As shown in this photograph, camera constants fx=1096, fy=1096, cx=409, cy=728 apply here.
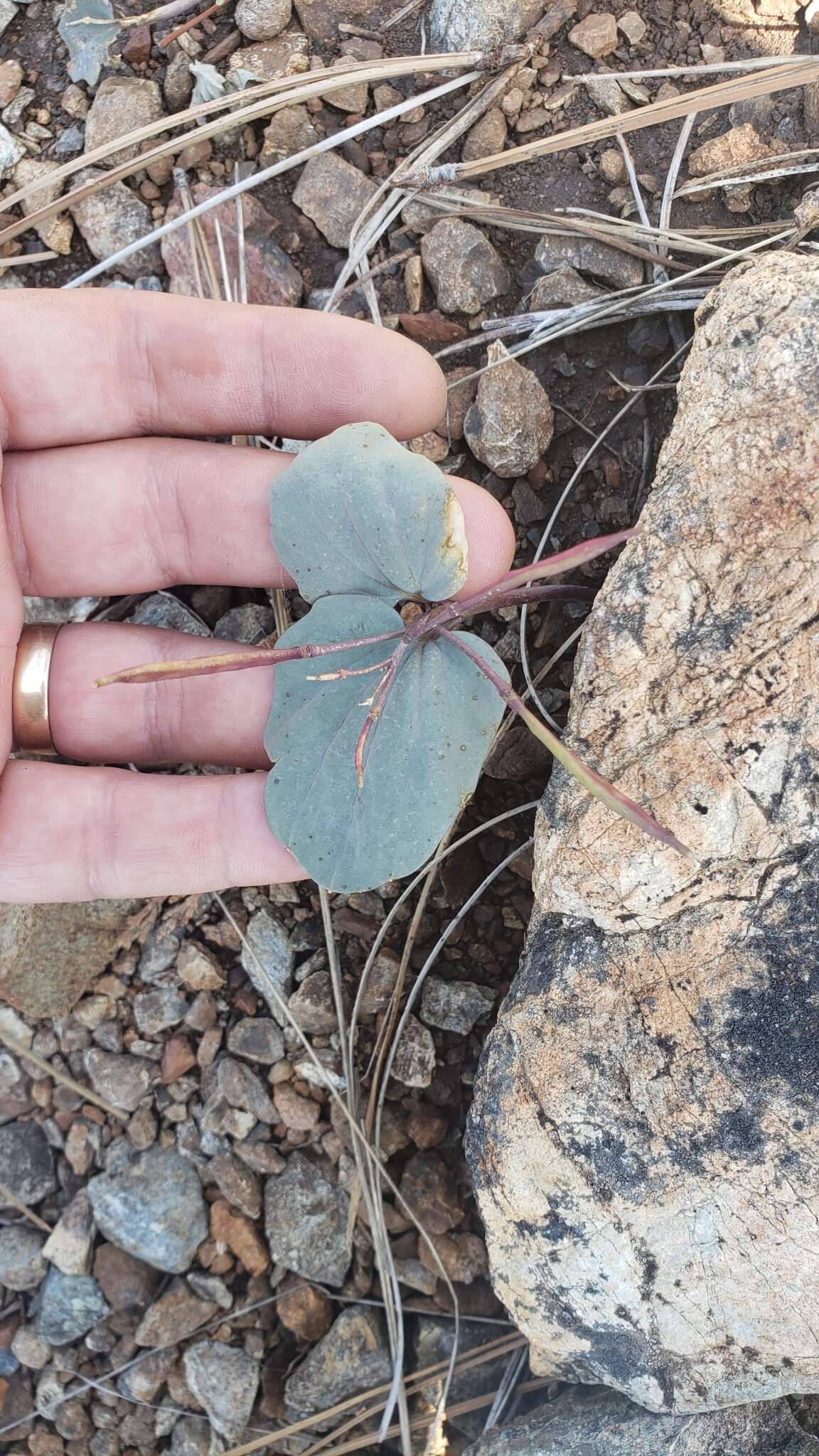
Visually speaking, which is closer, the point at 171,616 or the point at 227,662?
the point at 227,662

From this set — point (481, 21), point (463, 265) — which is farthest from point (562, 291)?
point (481, 21)

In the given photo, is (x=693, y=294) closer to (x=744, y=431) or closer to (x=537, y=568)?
(x=744, y=431)

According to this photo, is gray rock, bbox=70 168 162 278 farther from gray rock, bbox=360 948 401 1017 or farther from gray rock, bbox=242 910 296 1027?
gray rock, bbox=360 948 401 1017

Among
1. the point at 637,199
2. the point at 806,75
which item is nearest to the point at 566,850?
the point at 637,199

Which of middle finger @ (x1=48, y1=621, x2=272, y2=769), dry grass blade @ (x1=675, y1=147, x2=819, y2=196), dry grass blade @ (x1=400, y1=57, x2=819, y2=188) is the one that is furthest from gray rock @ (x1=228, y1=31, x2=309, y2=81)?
middle finger @ (x1=48, y1=621, x2=272, y2=769)

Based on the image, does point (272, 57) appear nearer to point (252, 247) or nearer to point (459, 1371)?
point (252, 247)

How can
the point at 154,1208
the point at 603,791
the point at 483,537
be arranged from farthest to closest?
the point at 154,1208 → the point at 483,537 → the point at 603,791

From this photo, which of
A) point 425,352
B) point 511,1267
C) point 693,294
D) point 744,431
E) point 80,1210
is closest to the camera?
point 744,431
